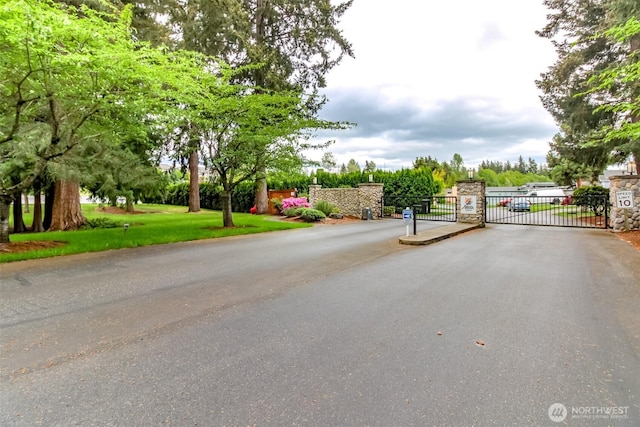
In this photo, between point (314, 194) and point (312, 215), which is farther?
point (314, 194)

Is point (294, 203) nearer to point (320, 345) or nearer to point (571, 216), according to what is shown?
point (571, 216)

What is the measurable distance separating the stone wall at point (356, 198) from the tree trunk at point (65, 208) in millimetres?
10429

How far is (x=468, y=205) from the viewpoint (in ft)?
43.7

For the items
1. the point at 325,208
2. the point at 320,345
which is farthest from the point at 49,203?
the point at 320,345

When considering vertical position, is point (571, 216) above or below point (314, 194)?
below

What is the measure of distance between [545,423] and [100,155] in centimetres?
1223

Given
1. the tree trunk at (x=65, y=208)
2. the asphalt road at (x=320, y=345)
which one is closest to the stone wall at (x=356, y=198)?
the tree trunk at (x=65, y=208)

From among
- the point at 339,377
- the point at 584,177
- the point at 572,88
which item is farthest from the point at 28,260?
the point at 584,177

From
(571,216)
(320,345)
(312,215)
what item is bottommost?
(320,345)

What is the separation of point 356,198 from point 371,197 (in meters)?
0.79

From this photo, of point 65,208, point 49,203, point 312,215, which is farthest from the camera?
point 312,215

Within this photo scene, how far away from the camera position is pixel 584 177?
38.0 metres

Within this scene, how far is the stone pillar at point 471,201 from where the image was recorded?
1310cm

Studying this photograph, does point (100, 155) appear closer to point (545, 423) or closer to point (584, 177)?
point (545, 423)
